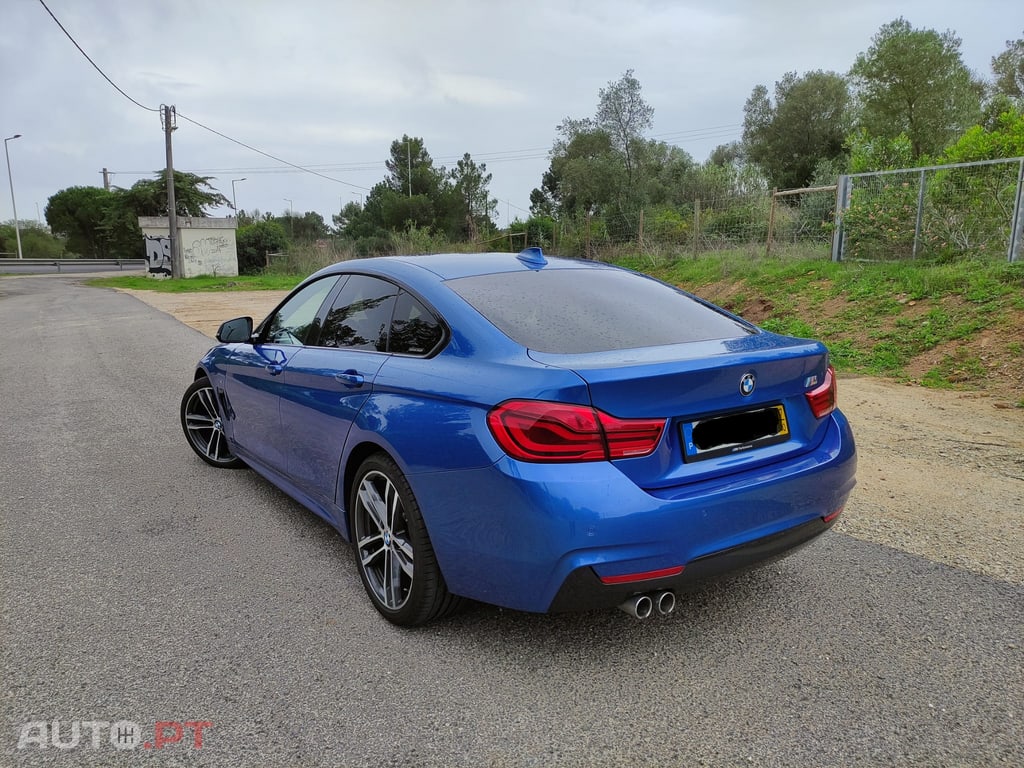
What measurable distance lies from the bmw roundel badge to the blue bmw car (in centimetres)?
1

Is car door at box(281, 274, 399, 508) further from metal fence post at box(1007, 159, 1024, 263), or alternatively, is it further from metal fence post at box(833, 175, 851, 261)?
metal fence post at box(833, 175, 851, 261)

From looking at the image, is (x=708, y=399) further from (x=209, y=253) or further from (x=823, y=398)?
(x=209, y=253)

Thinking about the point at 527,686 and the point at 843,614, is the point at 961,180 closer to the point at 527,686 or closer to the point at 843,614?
the point at 843,614

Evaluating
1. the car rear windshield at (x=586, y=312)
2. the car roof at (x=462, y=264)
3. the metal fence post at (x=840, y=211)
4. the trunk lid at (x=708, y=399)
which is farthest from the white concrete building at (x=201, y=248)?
the trunk lid at (x=708, y=399)

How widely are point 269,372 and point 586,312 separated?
183 cm

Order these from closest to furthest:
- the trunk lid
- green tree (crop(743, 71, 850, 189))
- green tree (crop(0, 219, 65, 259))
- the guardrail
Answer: the trunk lid
green tree (crop(743, 71, 850, 189))
the guardrail
green tree (crop(0, 219, 65, 259))

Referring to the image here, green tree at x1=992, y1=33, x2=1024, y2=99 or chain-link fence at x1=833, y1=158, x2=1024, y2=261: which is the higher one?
green tree at x1=992, y1=33, x2=1024, y2=99

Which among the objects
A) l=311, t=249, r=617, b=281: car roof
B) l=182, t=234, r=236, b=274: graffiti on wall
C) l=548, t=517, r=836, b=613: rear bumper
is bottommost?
l=548, t=517, r=836, b=613: rear bumper

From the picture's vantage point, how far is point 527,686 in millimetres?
2379

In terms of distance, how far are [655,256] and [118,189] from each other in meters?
57.7

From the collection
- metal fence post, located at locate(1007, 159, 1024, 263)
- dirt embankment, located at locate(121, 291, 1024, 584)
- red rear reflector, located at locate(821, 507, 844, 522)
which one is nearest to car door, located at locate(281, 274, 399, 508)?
red rear reflector, located at locate(821, 507, 844, 522)

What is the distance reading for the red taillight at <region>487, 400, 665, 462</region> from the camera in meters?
2.18

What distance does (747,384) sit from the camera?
8.05 feet

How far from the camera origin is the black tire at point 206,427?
4.75 metres
